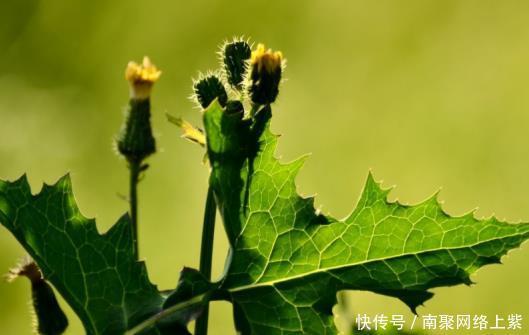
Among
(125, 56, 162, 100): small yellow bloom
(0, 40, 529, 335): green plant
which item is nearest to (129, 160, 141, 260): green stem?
(0, 40, 529, 335): green plant

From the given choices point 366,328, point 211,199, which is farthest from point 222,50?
point 366,328

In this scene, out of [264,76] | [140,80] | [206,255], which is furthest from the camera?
[140,80]

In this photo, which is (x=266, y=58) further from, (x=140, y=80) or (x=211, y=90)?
(x=140, y=80)

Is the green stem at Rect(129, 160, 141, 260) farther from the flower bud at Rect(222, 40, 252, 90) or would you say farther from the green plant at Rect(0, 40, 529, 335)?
the flower bud at Rect(222, 40, 252, 90)

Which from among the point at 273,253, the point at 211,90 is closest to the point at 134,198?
the point at 211,90

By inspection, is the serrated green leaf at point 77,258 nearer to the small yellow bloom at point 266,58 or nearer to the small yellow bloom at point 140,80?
the small yellow bloom at point 266,58

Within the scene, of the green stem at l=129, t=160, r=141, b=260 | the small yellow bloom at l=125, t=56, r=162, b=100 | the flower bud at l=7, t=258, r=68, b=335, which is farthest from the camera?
the small yellow bloom at l=125, t=56, r=162, b=100
